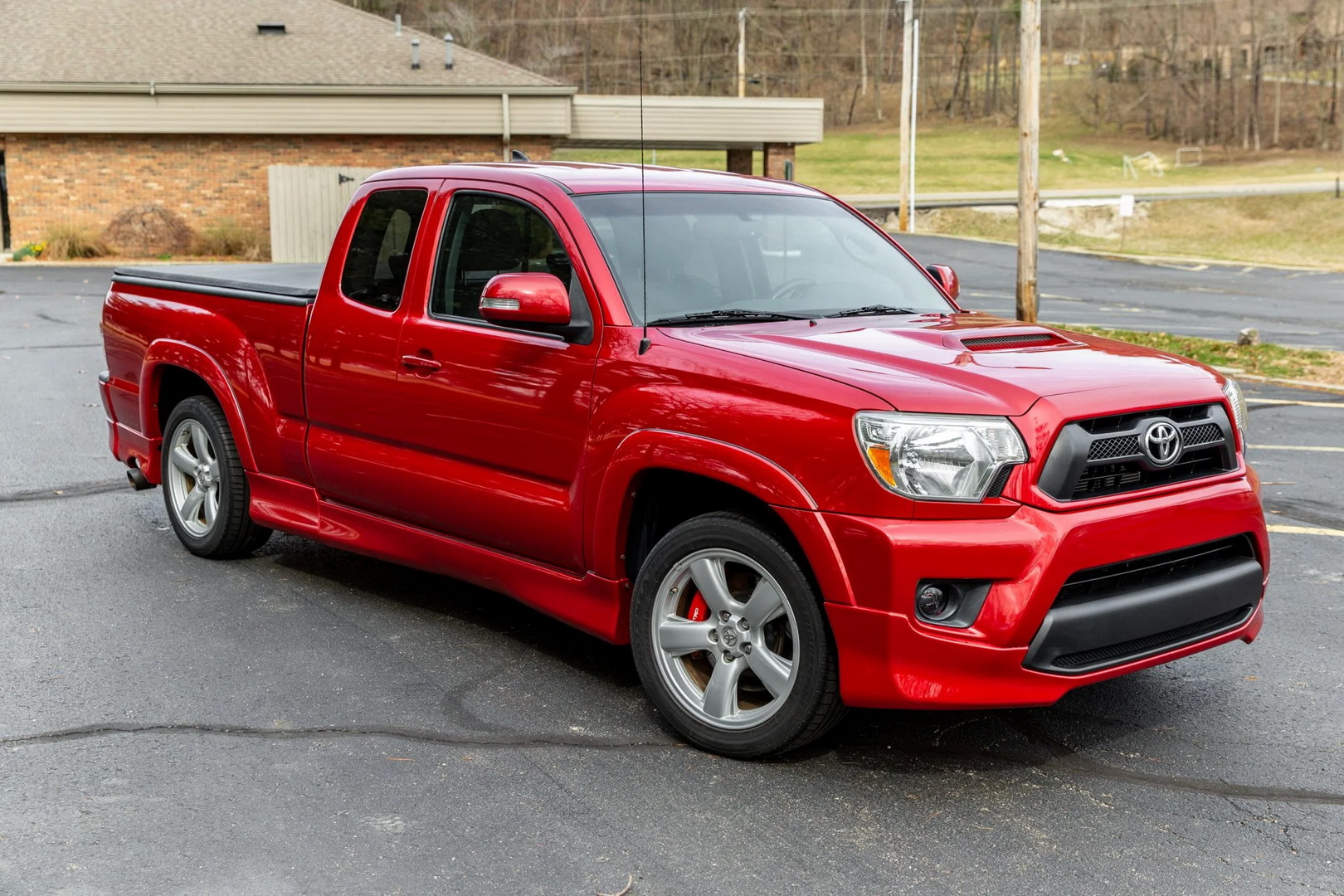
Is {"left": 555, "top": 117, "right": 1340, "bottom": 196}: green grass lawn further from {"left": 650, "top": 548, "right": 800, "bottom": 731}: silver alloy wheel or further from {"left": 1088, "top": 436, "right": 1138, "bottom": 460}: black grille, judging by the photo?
{"left": 1088, "top": 436, "right": 1138, "bottom": 460}: black grille

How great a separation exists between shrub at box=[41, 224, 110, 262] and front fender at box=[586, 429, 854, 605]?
103ft

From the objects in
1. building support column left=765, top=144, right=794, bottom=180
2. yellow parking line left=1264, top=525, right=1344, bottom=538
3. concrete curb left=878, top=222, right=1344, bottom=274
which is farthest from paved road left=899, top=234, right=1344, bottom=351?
yellow parking line left=1264, top=525, right=1344, bottom=538

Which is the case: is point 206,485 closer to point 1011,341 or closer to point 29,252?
point 1011,341

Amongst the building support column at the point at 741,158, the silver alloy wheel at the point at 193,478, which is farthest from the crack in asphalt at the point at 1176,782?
the building support column at the point at 741,158

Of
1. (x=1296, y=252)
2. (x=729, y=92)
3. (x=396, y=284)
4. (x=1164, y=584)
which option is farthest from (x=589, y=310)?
(x=729, y=92)

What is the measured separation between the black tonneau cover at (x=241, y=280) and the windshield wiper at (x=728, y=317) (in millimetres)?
2033

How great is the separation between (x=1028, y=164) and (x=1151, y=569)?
13.1 meters

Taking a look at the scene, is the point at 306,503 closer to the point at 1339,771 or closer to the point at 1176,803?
the point at 1176,803

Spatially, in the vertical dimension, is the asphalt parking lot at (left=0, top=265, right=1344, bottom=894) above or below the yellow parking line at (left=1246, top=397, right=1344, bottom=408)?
below

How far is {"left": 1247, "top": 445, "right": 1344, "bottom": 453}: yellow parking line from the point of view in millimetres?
9852

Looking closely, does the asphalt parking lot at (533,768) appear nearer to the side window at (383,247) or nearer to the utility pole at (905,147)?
the side window at (383,247)

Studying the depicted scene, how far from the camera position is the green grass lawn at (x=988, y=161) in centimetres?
6612

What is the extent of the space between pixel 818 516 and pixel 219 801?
197 cm

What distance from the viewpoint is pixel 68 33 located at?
35281 mm
